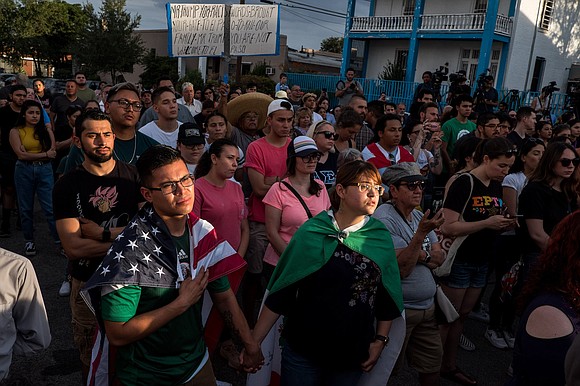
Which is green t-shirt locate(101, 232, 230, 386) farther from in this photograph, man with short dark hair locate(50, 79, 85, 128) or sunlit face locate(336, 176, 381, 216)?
man with short dark hair locate(50, 79, 85, 128)

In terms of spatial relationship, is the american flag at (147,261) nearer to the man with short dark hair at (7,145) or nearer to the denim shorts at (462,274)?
Result: the denim shorts at (462,274)

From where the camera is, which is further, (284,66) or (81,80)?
(284,66)

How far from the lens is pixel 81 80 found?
9672 mm

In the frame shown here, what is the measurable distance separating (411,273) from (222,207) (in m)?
1.53

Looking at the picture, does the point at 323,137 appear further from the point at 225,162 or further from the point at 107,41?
the point at 107,41

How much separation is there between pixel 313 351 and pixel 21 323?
142cm

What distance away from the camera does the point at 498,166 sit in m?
3.81

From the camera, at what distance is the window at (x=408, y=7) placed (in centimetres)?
2556

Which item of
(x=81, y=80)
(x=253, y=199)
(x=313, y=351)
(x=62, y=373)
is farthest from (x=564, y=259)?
(x=81, y=80)

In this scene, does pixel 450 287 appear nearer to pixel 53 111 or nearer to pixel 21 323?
pixel 21 323

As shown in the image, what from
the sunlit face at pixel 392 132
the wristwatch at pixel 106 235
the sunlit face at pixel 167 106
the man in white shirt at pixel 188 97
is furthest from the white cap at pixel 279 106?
the man in white shirt at pixel 188 97

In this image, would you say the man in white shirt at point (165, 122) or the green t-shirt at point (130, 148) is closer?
the green t-shirt at point (130, 148)

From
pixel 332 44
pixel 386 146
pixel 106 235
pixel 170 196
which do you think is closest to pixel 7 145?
pixel 106 235

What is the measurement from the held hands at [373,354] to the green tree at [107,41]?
3431 cm
